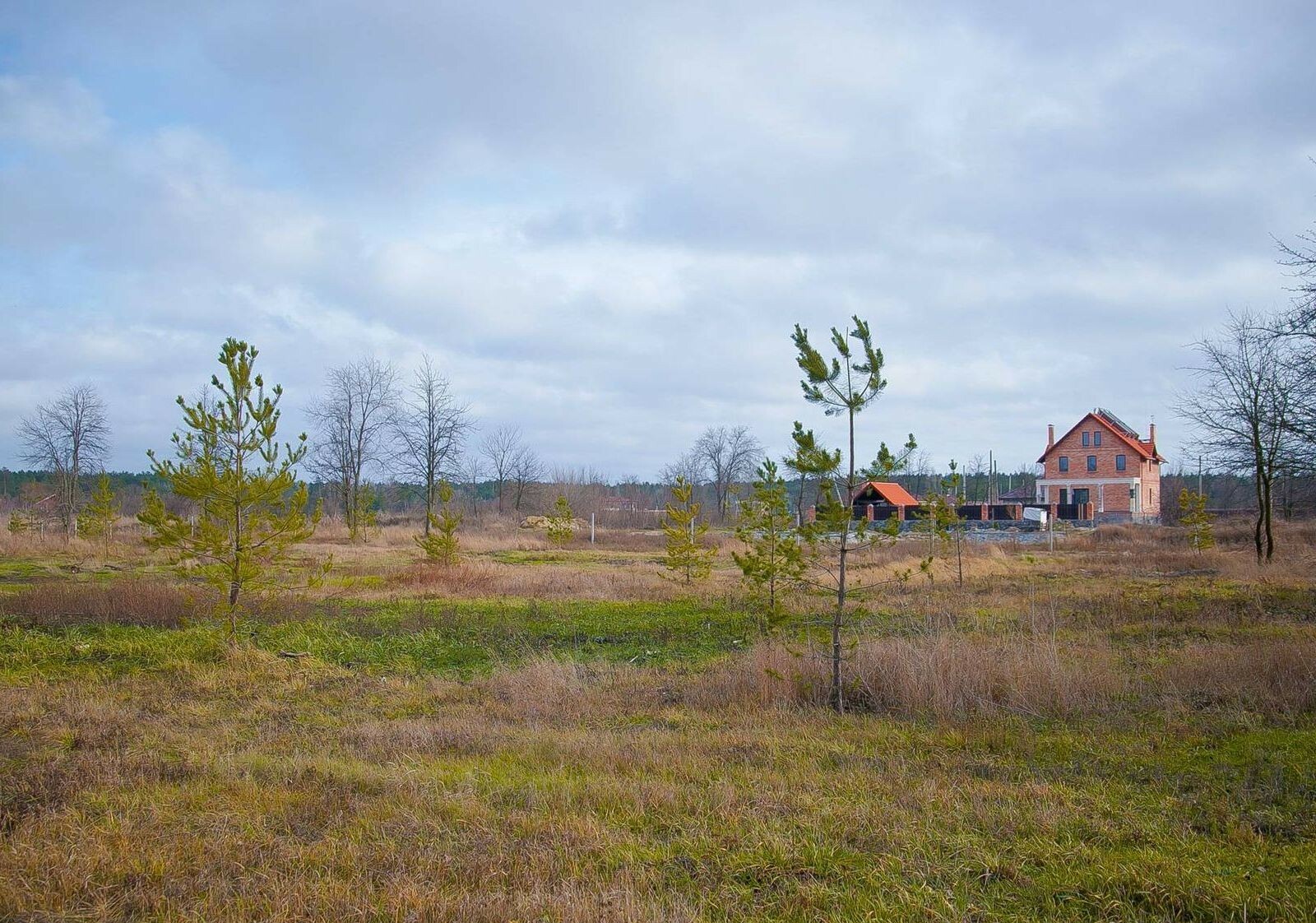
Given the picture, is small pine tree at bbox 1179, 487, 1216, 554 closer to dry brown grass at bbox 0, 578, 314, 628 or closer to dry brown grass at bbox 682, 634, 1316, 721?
dry brown grass at bbox 682, 634, 1316, 721

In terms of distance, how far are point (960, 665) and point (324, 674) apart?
7.94 meters

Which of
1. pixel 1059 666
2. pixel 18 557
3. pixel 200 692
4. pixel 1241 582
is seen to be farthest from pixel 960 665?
pixel 18 557

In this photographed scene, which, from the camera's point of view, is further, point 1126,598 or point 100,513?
point 100,513

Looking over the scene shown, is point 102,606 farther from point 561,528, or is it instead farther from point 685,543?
point 561,528

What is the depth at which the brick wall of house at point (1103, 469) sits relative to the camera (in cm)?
5256

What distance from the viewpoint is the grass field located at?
3797mm

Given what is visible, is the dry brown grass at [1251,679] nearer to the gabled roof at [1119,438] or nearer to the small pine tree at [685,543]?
the small pine tree at [685,543]

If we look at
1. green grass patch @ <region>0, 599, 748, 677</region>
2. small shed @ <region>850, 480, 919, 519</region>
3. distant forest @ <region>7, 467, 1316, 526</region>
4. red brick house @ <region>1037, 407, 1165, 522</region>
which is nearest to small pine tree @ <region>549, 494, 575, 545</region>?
distant forest @ <region>7, 467, 1316, 526</region>

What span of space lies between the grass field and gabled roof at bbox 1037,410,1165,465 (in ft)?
145

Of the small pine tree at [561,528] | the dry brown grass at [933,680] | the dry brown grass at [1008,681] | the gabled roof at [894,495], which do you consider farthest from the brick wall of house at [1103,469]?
the dry brown grass at [933,680]

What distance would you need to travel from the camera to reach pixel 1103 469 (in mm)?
53312

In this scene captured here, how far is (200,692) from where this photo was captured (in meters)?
9.39

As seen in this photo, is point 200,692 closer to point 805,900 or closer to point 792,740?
point 792,740

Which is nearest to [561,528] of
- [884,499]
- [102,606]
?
[884,499]
